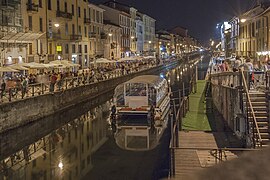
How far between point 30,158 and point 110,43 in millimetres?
66926

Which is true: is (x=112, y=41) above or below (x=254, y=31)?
above

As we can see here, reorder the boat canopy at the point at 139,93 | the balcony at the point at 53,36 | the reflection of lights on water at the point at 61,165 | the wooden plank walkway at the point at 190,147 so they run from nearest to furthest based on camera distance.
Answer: the wooden plank walkway at the point at 190,147, the reflection of lights on water at the point at 61,165, the boat canopy at the point at 139,93, the balcony at the point at 53,36

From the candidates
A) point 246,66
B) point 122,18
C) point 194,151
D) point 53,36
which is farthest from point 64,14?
point 194,151

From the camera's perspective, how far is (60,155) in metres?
21.8

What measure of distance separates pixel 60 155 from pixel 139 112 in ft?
35.8

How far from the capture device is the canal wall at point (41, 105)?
24844 mm

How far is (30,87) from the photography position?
102ft

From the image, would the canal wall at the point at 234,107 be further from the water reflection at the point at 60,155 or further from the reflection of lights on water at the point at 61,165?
the reflection of lights on water at the point at 61,165

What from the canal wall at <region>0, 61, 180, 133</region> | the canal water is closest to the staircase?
the canal water

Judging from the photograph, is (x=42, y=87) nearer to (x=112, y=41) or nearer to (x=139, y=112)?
(x=139, y=112)

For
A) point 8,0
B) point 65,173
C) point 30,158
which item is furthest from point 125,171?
point 8,0

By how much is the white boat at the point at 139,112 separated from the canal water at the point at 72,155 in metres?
1.12

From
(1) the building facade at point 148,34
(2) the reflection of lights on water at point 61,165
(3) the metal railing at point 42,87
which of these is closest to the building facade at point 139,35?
(1) the building facade at point 148,34

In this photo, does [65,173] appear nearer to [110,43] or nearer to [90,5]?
[90,5]
